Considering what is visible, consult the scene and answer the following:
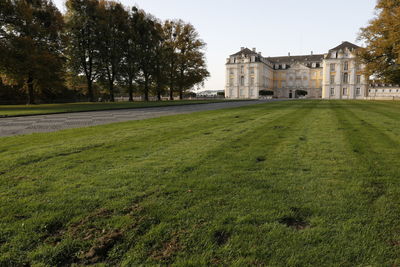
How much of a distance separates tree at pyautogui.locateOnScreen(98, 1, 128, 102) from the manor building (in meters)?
55.5

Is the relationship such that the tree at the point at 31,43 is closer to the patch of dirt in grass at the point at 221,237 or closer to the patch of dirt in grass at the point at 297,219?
the patch of dirt in grass at the point at 221,237

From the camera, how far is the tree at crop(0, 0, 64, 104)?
87.1ft

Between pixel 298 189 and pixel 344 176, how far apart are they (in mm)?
1109

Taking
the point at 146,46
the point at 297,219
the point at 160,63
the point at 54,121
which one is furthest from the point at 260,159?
the point at 146,46

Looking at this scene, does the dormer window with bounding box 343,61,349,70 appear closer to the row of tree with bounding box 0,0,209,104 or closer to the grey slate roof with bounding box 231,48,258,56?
the grey slate roof with bounding box 231,48,258,56

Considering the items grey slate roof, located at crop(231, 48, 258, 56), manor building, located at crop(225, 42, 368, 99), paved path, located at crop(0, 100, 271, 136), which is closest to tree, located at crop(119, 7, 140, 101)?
paved path, located at crop(0, 100, 271, 136)

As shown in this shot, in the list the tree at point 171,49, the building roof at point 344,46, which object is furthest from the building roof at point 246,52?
the tree at point 171,49

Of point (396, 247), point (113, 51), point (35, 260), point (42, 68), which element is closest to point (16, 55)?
point (42, 68)

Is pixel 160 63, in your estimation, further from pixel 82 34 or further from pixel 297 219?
pixel 297 219

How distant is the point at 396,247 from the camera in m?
2.39

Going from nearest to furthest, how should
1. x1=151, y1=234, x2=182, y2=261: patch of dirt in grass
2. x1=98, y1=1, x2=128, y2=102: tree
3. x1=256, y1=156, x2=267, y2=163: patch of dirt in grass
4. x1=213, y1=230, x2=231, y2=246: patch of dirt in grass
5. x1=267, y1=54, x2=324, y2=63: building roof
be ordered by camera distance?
x1=151, y1=234, x2=182, y2=261: patch of dirt in grass, x1=213, y1=230, x2=231, y2=246: patch of dirt in grass, x1=256, y1=156, x2=267, y2=163: patch of dirt in grass, x1=98, y1=1, x2=128, y2=102: tree, x1=267, y1=54, x2=324, y2=63: building roof

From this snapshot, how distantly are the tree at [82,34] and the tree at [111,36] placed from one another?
0.80m

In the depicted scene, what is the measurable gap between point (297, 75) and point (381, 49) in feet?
240

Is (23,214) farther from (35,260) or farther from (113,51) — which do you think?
(113,51)
